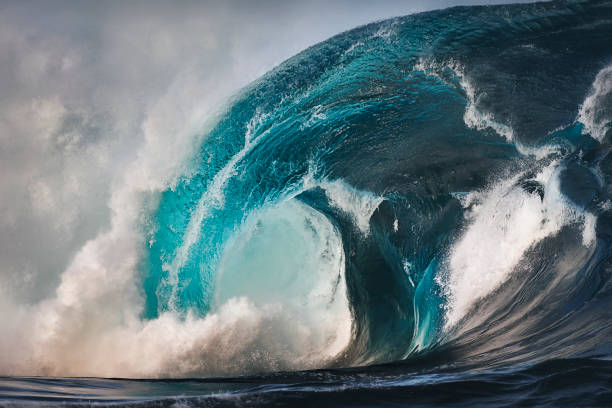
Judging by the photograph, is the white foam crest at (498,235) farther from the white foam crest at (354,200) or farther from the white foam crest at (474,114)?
the white foam crest at (354,200)

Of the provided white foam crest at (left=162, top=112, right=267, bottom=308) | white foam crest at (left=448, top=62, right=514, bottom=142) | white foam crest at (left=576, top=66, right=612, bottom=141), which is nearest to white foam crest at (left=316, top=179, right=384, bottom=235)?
white foam crest at (left=162, top=112, right=267, bottom=308)

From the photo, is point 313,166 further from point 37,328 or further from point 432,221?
point 37,328

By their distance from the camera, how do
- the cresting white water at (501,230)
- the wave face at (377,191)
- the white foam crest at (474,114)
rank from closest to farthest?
the cresting white water at (501,230) < the wave face at (377,191) < the white foam crest at (474,114)

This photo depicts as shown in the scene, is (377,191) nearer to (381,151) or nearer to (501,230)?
(381,151)

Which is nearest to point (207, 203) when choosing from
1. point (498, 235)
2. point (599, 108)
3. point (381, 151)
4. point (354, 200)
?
point (354, 200)

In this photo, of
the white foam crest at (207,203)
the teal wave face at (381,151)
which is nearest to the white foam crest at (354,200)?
the teal wave face at (381,151)

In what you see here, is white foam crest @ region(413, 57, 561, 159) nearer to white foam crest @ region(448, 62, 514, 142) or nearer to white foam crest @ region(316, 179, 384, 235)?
white foam crest @ region(448, 62, 514, 142)

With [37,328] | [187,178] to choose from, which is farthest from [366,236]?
[37,328]
